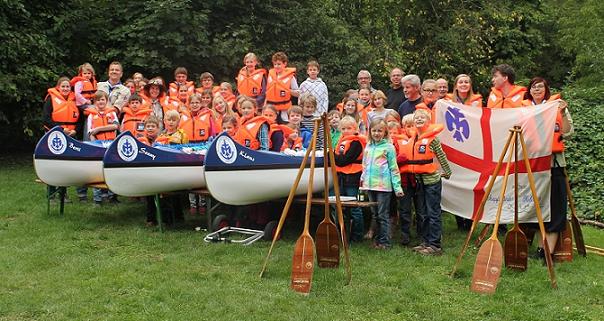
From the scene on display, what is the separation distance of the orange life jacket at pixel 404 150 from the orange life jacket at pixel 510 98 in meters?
1.00

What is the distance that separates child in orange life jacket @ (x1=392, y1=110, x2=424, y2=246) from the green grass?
0.32 meters

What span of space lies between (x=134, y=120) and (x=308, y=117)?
7.99 feet

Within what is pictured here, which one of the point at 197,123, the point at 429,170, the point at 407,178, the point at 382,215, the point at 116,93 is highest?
the point at 116,93

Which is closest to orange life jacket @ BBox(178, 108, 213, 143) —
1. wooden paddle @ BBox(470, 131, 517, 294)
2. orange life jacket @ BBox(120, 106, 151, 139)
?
orange life jacket @ BBox(120, 106, 151, 139)

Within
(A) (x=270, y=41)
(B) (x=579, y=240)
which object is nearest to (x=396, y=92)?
(B) (x=579, y=240)

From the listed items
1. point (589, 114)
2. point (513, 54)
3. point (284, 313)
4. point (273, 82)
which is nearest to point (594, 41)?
point (513, 54)

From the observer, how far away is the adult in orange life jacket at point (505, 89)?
7195 millimetres

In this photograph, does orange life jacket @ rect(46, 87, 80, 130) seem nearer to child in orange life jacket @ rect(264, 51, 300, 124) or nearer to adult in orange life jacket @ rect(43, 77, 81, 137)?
adult in orange life jacket @ rect(43, 77, 81, 137)

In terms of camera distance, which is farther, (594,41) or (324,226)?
(594,41)

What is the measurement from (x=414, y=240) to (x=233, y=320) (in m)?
3.26

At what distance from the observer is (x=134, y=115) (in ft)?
31.6

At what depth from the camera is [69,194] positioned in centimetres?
1087

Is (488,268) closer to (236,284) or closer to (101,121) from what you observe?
(236,284)

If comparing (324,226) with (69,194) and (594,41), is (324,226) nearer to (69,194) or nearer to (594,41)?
(69,194)
